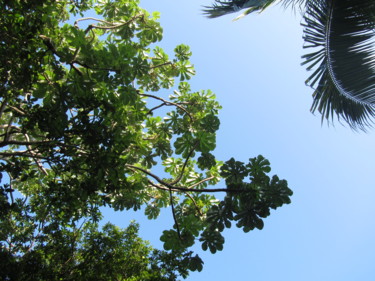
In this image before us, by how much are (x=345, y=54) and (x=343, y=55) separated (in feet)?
0.12

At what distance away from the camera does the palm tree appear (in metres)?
4.86

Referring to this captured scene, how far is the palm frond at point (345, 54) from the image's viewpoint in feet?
15.9

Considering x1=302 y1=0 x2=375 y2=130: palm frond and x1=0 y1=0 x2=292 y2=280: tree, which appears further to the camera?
x1=302 y1=0 x2=375 y2=130: palm frond

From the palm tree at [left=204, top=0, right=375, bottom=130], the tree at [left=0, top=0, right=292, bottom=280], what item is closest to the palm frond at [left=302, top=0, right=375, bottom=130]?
the palm tree at [left=204, top=0, right=375, bottom=130]

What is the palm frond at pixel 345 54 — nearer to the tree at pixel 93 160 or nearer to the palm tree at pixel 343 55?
the palm tree at pixel 343 55

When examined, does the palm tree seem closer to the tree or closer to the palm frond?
the palm frond

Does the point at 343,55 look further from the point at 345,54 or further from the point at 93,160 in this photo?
the point at 93,160

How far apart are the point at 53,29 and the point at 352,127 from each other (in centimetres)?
538

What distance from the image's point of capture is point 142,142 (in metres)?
5.31

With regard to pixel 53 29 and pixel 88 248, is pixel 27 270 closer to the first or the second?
pixel 88 248

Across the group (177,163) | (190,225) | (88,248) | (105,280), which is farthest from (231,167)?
(88,248)

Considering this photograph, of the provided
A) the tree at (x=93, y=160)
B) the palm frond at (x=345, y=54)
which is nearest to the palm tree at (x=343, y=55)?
the palm frond at (x=345, y=54)

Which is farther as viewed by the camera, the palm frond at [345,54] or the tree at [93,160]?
the palm frond at [345,54]

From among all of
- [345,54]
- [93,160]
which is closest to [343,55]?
[345,54]
